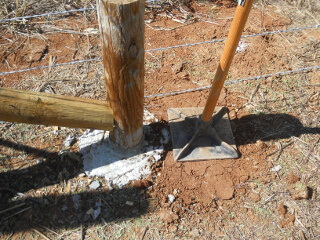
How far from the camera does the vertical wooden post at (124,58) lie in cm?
174

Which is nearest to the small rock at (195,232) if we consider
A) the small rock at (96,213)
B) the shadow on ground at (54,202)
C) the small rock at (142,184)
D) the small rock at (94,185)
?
the shadow on ground at (54,202)

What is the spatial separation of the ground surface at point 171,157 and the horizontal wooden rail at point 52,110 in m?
0.64

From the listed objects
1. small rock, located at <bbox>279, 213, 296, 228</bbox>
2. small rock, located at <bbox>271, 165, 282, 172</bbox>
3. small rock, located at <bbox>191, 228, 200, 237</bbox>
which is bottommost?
small rock, located at <bbox>191, 228, 200, 237</bbox>

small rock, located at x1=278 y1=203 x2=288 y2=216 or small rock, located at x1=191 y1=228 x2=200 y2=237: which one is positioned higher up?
small rock, located at x1=278 y1=203 x2=288 y2=216

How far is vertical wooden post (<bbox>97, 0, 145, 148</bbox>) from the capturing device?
1.74m

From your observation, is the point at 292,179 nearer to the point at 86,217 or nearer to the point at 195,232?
the point at 195,232

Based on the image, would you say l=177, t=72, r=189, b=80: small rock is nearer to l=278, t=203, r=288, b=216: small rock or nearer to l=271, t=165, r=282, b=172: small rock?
l=271, t=165, r=282, b=172: small rock

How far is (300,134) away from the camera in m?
3.04

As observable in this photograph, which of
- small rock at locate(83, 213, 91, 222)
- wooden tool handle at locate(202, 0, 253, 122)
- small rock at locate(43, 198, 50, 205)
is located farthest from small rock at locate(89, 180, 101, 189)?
wooden tool handle at locate(202, 0, 253, 122)

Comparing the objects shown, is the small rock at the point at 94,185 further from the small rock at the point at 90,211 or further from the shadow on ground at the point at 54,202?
the small rock at the point at 90,211

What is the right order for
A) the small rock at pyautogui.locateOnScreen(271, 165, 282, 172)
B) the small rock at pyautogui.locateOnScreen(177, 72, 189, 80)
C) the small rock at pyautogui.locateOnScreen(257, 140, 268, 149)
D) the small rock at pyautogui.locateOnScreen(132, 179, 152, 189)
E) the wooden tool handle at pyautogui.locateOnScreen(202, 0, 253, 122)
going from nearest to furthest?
the wooden tool handle at pyautogui.locateOnScreen(202, 0, 253, 122), the small rock at pyautogui.locateOnScreen(132, 179, 152, 189), the small rock at pyautogui.locateOnScreen(271, 165, 282, 172), the small rock at pyautogui.locateOnScreen(257, 140, 268, 149), the small rock at pyautogui.locateOnScreen(177, 72, 189, 80)

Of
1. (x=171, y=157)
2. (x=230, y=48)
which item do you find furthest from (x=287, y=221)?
(x=230, y=48)

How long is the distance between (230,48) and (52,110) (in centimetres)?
138

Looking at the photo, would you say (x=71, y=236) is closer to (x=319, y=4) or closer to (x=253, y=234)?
(x=253, y=234)
